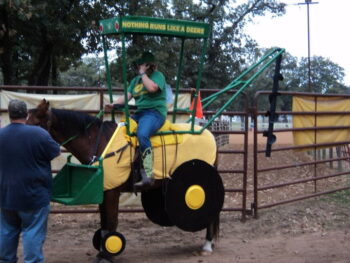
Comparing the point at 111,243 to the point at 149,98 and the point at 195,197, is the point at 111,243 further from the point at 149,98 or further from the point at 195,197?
the point at 149,98

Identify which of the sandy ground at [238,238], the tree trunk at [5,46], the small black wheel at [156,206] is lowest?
the sandy ground at [238,238]

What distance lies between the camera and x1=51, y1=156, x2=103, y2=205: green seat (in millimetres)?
4738

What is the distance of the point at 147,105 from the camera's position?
5105 millimetres

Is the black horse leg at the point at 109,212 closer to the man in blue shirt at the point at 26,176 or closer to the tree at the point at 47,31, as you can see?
the man in blue shirt at the point at 26,176

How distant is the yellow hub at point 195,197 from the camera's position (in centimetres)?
527

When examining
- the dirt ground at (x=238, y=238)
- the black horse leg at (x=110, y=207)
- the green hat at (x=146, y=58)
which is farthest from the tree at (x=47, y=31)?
the black horse leg at (x=110, y=207)

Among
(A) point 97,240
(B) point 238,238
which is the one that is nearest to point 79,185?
(A) point 97,240

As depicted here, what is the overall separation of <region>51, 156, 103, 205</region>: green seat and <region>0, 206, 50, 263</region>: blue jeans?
0.54 meters

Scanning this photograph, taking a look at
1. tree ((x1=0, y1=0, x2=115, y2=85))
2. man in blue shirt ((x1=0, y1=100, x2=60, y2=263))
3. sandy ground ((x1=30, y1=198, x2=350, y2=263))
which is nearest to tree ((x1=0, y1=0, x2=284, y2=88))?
tree ((x1=0, y1=0, x2=115, y2=85))

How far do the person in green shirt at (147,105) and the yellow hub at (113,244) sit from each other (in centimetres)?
60

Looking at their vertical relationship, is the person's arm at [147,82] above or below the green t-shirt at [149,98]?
above

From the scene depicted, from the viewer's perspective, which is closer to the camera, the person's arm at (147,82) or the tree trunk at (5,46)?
the person's arm at (147,82)

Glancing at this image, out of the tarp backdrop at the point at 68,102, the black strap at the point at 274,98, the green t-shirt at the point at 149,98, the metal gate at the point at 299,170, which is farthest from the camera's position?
the metal gate at the point at 299,170

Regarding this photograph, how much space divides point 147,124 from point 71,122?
2.66 ft
